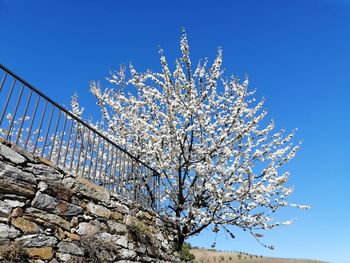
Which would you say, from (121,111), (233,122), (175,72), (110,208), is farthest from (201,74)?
(110,208)

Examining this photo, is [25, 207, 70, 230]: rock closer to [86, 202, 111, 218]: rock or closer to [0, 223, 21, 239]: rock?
[0, 223, 21, 239]: rock

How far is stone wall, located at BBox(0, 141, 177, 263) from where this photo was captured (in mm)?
4570

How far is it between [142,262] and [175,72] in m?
5.12

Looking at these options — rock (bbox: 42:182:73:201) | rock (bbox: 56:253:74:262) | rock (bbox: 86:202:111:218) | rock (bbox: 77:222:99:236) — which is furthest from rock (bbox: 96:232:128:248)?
rock (bbox: 42:182:73:201)

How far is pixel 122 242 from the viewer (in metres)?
6.71

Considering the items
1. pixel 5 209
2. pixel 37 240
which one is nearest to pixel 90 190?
pixel 37 240

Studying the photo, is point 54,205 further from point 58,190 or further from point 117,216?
point 117,216

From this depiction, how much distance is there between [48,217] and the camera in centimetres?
514

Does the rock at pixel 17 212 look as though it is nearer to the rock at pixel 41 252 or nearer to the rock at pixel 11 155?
the rock at pixel 41 252

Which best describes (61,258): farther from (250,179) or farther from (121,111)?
(121,111)

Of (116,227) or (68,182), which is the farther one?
(116,227)

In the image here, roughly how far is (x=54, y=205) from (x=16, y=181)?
2.60 ft

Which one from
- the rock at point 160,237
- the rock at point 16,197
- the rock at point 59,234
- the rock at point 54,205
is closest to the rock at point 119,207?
the rock at point 54,205

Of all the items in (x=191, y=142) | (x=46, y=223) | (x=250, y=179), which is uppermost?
(x=191, y=142)
